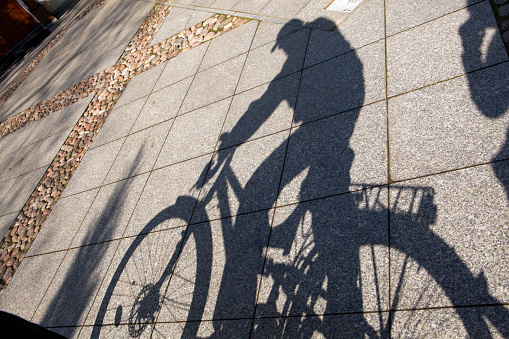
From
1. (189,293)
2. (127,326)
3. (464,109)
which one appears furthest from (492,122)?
(127,326)

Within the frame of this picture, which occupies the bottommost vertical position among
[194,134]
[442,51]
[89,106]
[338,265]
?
[338,265]

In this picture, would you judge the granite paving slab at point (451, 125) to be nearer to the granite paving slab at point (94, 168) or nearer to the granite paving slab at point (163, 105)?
the granite paving slab at point (163, 105)

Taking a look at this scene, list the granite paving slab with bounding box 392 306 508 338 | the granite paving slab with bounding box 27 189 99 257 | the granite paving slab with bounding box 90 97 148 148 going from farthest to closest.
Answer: the granite paving slab with bounding box 90 97 148 148 → the granite paving slab with bounding box 27 189 99 257 → the granite paving slab with bounding box 392 306 508 338

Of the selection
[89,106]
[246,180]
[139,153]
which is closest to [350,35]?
[246,180]

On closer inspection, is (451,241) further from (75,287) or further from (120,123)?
(120,123)

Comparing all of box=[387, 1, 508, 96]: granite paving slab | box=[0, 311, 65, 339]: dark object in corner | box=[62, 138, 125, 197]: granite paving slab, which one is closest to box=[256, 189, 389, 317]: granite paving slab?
box=[387, 1, 508, 96]: granite paving slab

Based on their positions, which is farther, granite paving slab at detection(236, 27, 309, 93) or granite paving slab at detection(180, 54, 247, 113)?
granite paving slab at detection(180, 54, 247, 113)

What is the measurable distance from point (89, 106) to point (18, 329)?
27.5ft

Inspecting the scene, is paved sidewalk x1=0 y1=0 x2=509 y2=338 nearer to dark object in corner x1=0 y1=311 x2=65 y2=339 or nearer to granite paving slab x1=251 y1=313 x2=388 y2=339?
granite paving slab x1=251 y1=313 x2=388 y2=339

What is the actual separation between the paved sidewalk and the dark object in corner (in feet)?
6.87

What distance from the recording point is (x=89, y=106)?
8.81 m

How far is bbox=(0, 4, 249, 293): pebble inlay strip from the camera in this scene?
6.81 m

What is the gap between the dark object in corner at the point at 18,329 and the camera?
64.0 inches

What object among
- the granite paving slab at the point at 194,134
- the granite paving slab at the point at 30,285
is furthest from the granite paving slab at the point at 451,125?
the granite paving slab at the point at 30,285
